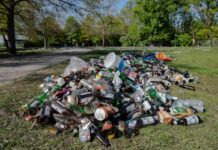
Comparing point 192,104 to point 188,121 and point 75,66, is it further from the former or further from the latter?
point 75,66

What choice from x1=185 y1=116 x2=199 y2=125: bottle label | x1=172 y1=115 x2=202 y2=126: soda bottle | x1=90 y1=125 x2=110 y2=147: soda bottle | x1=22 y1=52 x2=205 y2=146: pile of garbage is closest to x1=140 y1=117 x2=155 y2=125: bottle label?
x1=22 y1=52 x2=205 y2=146: pile of garbage

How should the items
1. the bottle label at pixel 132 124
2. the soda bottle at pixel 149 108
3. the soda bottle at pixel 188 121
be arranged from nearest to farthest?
1. the bottle label at pixel 132 124
2. the soda bottle at pixel 188 121
3. the soda bottle at pixel 149 108

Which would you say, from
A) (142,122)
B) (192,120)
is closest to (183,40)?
(192,120)

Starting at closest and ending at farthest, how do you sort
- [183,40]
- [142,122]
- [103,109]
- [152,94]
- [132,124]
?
[103,109]
[132,124]
[142,122]
[152,94]
[183,40]

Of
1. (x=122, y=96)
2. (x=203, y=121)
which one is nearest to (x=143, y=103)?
(x=122, y=96)

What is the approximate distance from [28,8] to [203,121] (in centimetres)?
2238

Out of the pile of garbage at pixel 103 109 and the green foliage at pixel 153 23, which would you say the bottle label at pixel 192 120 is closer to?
the pile of garbage at pixel 103 109

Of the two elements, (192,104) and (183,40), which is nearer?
(192,104)

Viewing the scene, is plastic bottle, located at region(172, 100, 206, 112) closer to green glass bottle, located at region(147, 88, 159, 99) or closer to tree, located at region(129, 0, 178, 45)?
green glass bottle, located at region(147, 88, 159, 99)

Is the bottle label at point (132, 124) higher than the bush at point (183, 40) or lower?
higher

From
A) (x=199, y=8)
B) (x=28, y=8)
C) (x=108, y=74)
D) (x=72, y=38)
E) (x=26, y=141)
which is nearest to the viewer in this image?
(x=26, y=141)

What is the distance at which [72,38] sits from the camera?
225 feet

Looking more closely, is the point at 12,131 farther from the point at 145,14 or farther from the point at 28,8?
the point at 145,14

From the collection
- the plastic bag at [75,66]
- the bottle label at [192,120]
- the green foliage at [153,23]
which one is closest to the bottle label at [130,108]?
the bottle label at [192,120]
